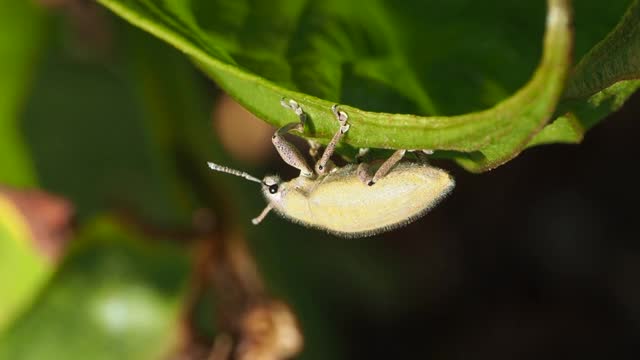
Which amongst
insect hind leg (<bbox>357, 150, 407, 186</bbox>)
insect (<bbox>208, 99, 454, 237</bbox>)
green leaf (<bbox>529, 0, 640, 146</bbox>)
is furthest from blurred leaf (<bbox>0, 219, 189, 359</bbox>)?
green leaf (<bbox>529, 0, 640, 146</bbox>)

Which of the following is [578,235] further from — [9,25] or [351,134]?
[351,134]

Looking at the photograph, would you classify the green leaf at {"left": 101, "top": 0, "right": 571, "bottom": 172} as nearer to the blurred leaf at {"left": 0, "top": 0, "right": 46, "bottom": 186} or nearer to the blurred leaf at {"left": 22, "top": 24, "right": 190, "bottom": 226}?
the blurred leaf at {"left": 22, "top": 24, "right": 190, "bottom": 226}

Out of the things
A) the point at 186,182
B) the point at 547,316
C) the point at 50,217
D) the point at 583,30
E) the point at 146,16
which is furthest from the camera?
the point at 547,316

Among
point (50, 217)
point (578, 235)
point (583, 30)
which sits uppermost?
point (583, 30)

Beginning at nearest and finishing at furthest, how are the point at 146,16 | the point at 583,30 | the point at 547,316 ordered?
1. the point at 146,16
2. the point at 583,30
3. the point at 547,316

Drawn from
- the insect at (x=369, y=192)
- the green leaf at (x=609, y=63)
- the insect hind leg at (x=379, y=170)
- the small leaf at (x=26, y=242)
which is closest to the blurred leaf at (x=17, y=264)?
the small leaf at (x=26, y=242)

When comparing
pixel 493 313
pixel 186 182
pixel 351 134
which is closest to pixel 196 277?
pixel 186 182

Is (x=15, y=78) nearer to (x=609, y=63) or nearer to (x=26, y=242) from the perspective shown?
(x=26, y=242)
